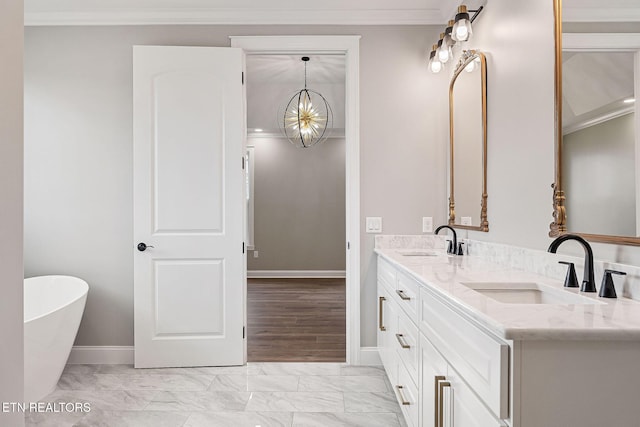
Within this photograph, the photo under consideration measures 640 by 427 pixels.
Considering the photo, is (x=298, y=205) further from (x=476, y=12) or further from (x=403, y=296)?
(x=403, y=296)

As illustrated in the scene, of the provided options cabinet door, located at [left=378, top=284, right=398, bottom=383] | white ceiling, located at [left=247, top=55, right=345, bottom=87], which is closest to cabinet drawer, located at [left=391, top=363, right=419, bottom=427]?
cabinet door, located at [left=378, top=284, right=398, bottom=383]

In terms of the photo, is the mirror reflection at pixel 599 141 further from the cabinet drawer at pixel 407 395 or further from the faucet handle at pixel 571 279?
the cabinet drawer at pixel 407 395

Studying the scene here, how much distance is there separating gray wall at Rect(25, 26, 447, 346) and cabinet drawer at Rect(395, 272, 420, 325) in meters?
0.88

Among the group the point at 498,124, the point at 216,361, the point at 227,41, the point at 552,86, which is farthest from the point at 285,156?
the point at 552,86

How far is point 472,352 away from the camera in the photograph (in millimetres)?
1104

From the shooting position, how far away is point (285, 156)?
6.60 meters

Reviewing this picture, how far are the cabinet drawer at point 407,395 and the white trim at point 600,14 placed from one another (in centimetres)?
158

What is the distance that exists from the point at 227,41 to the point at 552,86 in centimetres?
226

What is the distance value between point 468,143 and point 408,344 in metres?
1.38

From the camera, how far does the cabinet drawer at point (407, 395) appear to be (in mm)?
1735

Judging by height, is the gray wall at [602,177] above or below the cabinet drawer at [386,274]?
above

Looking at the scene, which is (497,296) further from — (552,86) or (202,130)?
(202,130)

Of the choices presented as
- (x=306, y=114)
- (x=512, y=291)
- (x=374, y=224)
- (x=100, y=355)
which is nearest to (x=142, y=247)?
(x=100, y=355)

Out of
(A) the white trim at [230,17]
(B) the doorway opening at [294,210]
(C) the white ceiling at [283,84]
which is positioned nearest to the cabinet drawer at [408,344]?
(A) the white trim at [230,17]
